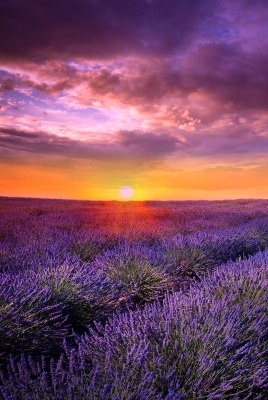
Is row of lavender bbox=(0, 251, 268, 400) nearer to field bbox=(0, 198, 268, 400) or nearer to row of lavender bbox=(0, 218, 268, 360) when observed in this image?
field bbox=(0, 198, 268, 400)

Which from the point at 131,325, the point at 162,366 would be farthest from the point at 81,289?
the point at 162,366

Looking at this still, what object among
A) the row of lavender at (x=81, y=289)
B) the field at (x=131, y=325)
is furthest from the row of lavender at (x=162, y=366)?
the row of lavender at (x=81, y=289)

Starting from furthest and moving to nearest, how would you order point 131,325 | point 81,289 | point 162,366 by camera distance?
1. point 81,289
2. point 131,325
3. point 162,366

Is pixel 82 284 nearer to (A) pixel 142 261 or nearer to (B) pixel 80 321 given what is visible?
(B) pixel 80 321

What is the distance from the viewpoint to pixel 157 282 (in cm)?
395

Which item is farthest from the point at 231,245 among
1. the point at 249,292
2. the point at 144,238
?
the point at 249,292

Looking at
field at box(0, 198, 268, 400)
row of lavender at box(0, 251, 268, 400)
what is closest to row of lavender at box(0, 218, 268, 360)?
field at box(0, 198, 268, 400)

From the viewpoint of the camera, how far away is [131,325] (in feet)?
6.72

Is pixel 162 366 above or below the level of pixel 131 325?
below

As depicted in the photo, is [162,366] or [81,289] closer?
[162,366]

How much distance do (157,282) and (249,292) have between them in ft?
4.15

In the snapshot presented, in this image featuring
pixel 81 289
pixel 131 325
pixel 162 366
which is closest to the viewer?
pixel 162 366

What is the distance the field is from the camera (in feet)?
5.41

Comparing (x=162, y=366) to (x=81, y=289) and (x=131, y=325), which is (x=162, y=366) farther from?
(x=81, y=289)
